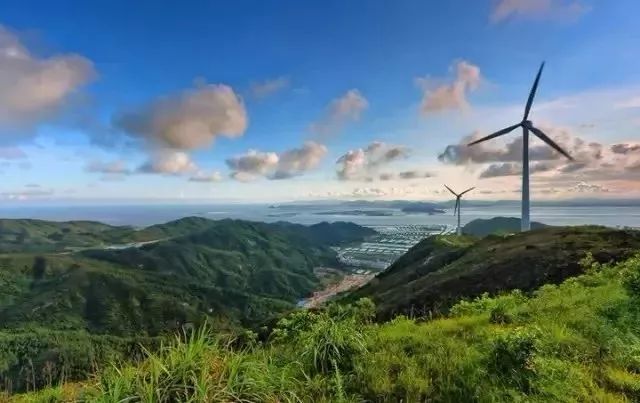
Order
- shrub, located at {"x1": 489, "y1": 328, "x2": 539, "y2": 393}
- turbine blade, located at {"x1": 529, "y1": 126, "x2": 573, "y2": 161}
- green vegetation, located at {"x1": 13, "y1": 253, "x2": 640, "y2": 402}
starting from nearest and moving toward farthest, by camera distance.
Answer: green vegetation, located at {"x1": 13, "y1": 253, "x2": 640, "y2": 402} → shrub, located at {"x1": 489, "y1": 328, "x2": 539, "y2": 393} → turbine blade, located at {"x1": 529, "y1": 126, "x2": 573, "y2": 161}

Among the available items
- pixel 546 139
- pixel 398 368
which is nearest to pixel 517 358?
pixel 398 368

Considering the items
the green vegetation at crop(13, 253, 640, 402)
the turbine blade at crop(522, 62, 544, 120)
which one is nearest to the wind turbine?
the turbine blade at crop(522, 62, 544, 120)

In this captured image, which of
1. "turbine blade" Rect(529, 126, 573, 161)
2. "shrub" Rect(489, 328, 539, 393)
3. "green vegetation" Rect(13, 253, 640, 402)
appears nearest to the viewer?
"green vegetation" Rect(13, 253, 640, 402)

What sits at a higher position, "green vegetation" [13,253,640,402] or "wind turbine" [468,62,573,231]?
"wind turbine" [468,62,573,231]

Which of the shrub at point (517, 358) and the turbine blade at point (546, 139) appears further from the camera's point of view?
the turbine blade at point (546, 139)

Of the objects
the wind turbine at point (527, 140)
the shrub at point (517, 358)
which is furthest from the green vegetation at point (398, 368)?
the wind turbine at point (527, 140)

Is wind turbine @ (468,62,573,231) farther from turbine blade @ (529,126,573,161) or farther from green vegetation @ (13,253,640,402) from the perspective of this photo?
green vegetation @ (13,253,640,402)

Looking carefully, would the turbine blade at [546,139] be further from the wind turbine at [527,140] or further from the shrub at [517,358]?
the shrub at [517,358]

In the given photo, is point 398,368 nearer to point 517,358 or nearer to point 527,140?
point 517,358

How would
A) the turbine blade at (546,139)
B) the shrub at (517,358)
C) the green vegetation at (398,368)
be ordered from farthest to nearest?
the turbine blade at (546,139) < the shrub at (517,358) < the green vegetation at (398,368)

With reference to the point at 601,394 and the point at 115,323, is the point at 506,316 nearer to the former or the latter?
the point at 601,394
